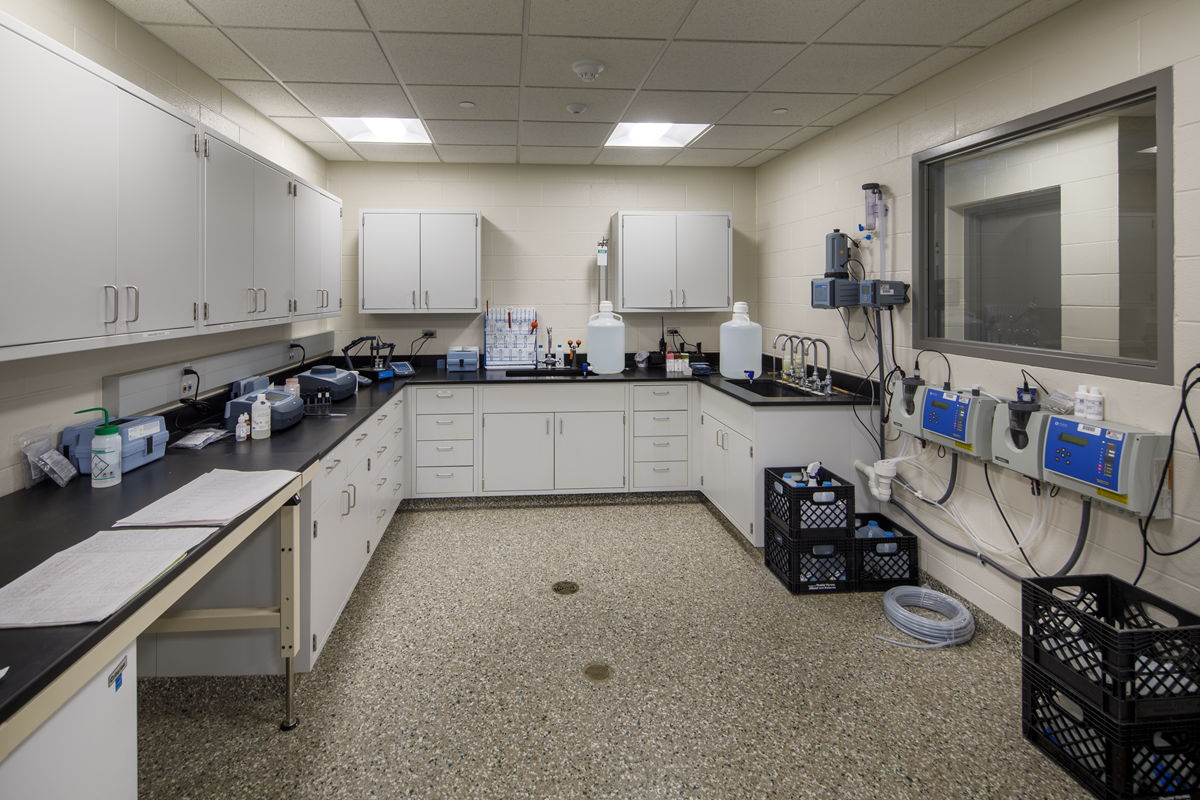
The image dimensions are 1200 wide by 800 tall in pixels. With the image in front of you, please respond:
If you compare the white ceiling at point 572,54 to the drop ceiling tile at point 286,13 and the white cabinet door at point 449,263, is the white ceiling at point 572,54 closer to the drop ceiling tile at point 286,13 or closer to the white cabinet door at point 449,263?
the drop ceiling tile at point 286,13

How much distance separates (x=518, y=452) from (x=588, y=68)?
2.40 metres

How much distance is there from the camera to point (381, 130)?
4090 mm

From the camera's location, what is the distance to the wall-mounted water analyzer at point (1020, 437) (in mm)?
2305

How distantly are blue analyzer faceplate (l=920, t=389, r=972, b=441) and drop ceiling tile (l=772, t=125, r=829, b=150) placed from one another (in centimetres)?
195

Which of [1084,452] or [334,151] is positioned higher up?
[334,151]

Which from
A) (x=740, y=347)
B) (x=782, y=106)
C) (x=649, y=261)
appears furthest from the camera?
(x=740, y=347)

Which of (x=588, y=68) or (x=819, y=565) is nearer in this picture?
(x=588, y=68)

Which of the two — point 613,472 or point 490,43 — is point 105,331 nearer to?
point 490,43

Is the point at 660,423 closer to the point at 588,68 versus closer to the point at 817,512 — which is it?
the point at 817,512

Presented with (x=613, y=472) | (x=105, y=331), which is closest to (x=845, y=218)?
(x=613, y=472)

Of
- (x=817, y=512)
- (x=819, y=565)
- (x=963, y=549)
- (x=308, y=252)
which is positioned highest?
(x=308, y=252)

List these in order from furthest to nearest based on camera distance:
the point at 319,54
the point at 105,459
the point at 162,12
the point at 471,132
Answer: the point at 471,132 → the point at 319,54 → the point at 162,12 → the point at 105,459

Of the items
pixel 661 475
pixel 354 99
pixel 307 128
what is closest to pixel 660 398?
pixel 661 475

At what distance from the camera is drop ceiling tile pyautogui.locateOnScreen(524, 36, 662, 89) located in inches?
106
